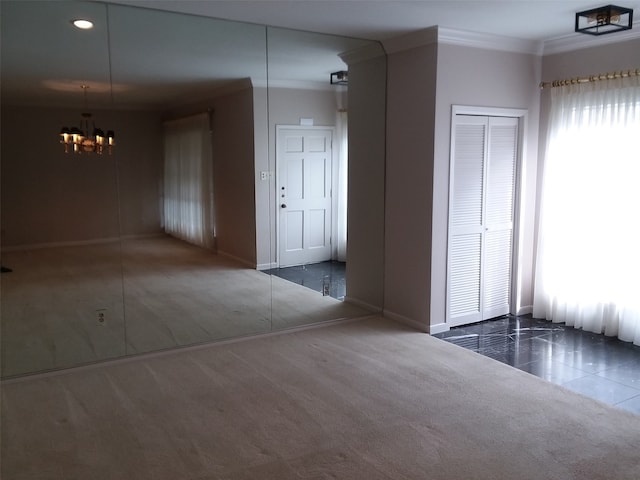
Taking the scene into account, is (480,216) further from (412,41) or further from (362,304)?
(412,41)

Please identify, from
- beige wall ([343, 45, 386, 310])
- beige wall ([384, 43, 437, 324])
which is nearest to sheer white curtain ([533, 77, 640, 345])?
beige wall ([384, 43, 437, 324])

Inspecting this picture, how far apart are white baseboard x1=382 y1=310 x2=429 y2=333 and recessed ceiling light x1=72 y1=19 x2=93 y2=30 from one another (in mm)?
3381

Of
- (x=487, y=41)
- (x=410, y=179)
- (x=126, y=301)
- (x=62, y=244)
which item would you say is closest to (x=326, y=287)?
(x=410, y=179)

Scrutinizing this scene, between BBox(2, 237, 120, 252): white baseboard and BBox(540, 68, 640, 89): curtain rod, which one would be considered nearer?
BBox(2, 237, 120, 252): white baseboard

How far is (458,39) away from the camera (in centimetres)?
445

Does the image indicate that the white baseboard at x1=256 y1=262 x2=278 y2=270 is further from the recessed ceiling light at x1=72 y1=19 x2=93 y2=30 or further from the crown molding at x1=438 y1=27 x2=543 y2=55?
the crown molding at x1=438 y1=27 x2=543 y2=55

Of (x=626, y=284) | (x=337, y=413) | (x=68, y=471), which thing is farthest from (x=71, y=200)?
(x=626, y=284)

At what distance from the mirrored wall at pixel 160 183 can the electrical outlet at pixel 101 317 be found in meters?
0.01

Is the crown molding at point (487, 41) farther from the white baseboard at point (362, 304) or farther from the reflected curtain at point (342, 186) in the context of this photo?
the white baseboard at point (362, 304)

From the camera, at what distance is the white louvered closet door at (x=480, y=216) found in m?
4.71

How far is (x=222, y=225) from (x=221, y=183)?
34 centimetres

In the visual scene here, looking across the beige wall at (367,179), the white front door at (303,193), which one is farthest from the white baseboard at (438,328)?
the white front door at (303,193)

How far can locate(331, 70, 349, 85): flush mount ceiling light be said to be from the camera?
16.0ft

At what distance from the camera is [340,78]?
4.90 metres
